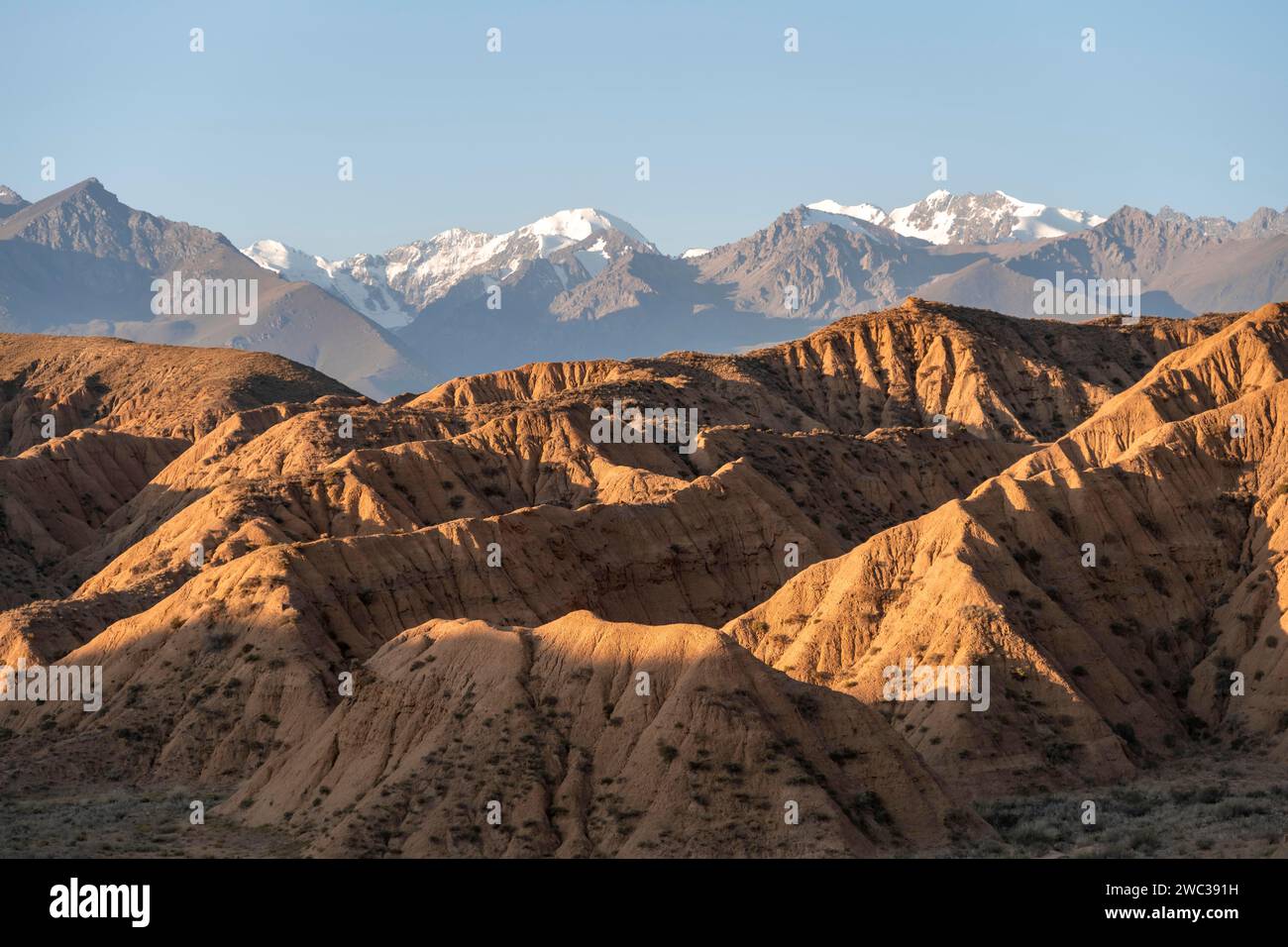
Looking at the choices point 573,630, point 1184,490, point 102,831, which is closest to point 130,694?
point 102,831

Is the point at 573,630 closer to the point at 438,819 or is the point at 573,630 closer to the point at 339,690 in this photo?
Answer: the point at 438,819

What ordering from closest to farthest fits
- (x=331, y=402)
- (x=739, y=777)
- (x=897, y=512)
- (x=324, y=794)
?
(x=739, y=777), (x=324, y=794), (x=897, y=512), (x=331, y=402)

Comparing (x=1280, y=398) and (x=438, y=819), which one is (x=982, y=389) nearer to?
(x=1280, y=398)

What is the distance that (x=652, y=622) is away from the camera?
326ft

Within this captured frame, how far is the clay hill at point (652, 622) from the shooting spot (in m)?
61.3

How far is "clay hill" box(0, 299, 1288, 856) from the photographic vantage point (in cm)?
6131

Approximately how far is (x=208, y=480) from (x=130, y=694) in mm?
58386

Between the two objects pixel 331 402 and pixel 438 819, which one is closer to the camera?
pixel 438 819

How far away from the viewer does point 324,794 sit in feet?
220

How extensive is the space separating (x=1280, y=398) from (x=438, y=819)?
55865mm

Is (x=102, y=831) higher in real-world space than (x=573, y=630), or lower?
lower

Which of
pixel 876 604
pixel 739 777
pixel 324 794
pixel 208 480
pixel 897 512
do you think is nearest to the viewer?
pixel 739 777

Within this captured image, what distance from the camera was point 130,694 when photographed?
87188mm
